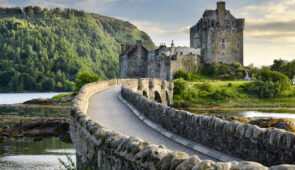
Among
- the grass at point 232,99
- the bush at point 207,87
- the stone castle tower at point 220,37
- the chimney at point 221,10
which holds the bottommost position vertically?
the grass at point 232,99

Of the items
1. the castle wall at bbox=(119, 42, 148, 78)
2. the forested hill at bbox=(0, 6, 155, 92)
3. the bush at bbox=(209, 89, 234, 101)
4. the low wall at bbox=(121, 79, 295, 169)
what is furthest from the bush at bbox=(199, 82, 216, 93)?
the forested hill at bbox=(0, 6, 155, 92)

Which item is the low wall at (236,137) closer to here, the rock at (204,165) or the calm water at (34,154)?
the rock at (204,165)

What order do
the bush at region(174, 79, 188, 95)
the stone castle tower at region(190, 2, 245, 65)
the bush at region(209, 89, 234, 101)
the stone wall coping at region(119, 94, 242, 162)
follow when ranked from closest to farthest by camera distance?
1. the stone wall coping at region(119, 94, 242, 162)
2. the bush at region(209, 89, 234, 101)
3. the bush at region(174, 79, 188, 95)
4. the stone castle tower at region(190, 2, 245, 65)

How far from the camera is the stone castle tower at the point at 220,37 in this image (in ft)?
284

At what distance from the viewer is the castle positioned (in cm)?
7975

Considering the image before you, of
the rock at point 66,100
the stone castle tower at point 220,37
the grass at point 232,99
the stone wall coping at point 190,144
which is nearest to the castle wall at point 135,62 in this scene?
the stone castle tower at point 220,37

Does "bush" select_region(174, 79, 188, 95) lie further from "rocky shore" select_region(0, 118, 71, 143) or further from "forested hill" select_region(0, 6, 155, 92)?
"forested hill" select_region(0, 6, 155, 92)

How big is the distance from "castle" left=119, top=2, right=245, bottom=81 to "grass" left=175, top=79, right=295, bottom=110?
36.8 feet

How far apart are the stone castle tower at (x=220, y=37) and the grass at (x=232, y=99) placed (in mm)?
17292

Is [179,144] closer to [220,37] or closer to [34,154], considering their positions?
[34,154]

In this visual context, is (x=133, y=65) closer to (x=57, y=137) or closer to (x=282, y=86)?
(x=282, y=86)

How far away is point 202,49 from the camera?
8725 centimetres

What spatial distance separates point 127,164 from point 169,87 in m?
50.3

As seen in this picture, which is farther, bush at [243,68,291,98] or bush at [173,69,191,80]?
bush at [173,69,191,80]
